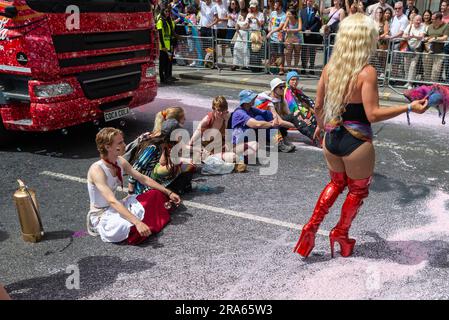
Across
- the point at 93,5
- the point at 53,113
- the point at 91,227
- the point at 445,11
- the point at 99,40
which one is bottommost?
the point at 91,227

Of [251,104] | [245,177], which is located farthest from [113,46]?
[245,177]

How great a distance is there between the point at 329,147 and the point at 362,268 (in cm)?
99

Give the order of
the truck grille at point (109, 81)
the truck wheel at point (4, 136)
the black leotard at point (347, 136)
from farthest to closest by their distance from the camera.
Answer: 1. the truck wheel at point (4, 136)
2. the truck grille at point (109, 81)
3. the black leotard at point (347, 136)

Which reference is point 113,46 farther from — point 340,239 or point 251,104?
point 340,239

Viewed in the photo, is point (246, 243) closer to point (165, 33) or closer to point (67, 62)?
point (67, 62)

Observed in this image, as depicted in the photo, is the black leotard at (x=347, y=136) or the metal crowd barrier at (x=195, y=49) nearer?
the black leotard at (x=347, y=136)

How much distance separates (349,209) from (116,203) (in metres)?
1.88

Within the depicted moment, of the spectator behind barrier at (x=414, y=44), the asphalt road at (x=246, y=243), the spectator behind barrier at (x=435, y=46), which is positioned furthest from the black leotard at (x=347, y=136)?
the spectator behind barrier at (x=414, y=44)

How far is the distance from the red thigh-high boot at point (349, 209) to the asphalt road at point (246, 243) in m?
0.14

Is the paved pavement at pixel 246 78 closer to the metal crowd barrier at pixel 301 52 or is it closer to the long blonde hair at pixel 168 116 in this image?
the metal crowd barrier at pixel 301 52

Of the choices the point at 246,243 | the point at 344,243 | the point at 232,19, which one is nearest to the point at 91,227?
the point at 246,243

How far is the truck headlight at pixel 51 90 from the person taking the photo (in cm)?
565

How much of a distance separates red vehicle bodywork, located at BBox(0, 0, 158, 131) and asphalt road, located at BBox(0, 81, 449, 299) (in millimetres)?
668

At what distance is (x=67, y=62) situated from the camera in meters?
5.79
